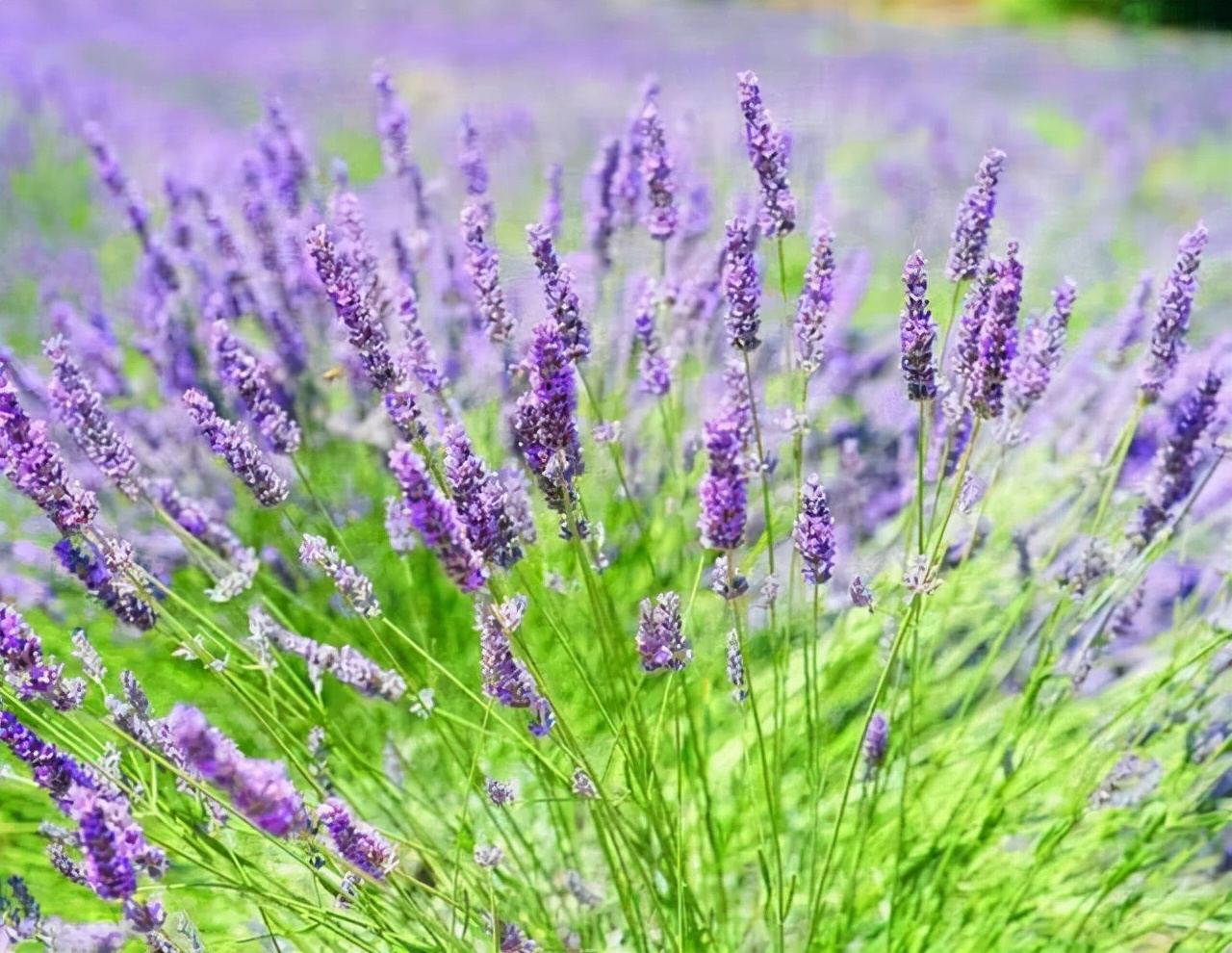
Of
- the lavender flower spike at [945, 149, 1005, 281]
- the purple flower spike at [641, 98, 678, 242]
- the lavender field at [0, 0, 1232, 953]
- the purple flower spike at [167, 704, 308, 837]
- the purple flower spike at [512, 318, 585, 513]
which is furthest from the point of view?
the purple flower spike at [641, 98, 678, 242]

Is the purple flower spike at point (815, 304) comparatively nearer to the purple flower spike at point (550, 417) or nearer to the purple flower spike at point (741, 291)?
the purple flower spike at point (741, 291)

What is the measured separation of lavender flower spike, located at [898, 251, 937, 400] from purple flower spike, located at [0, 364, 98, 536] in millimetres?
623

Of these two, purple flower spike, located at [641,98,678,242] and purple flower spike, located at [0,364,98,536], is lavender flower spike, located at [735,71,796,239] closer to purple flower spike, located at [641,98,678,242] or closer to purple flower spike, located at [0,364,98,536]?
purple flower spike, located at [641,98,678,242]

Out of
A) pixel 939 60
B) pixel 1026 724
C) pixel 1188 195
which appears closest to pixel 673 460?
pixel 1026 724

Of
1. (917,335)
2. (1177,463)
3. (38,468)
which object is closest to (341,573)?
(38,468)

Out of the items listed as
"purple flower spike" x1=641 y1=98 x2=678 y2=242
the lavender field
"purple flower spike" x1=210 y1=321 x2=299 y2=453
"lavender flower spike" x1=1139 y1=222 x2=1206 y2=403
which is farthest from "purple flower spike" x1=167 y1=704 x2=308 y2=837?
"lavender flower spike" x1=1139 y1=222 x2=1206 y2=403

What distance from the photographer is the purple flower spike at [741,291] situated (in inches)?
39.2

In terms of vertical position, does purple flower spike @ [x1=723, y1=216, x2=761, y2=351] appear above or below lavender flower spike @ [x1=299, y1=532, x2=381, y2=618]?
above

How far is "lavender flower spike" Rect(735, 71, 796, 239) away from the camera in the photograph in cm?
101

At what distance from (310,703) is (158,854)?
Result: 332 millimetres

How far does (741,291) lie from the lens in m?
1.00

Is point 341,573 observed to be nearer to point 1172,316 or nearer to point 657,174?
point 657,174

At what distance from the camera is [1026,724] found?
1312 mm

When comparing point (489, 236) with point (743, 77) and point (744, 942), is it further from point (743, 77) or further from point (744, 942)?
point (744, 942)
